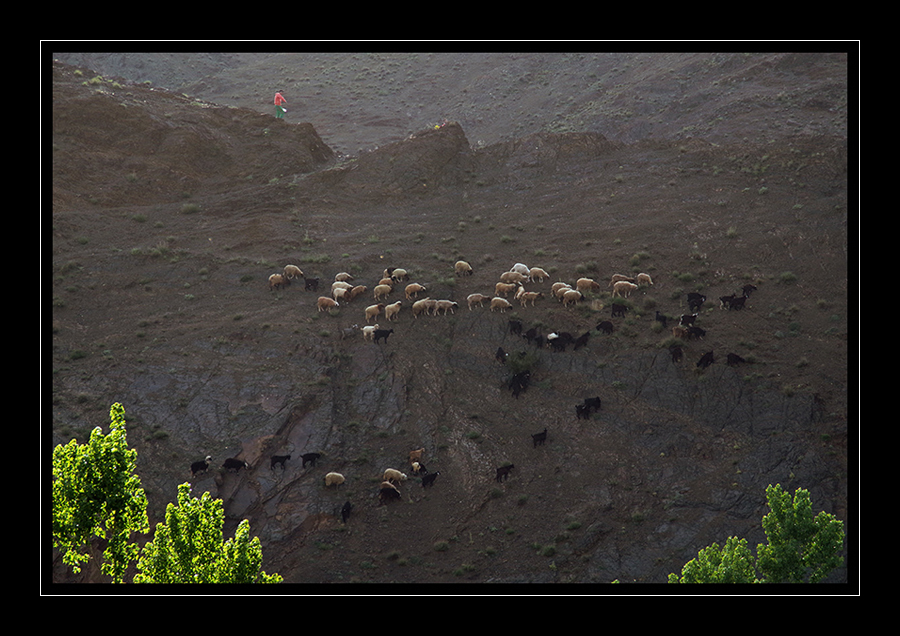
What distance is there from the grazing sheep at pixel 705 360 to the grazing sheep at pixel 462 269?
37.2ft

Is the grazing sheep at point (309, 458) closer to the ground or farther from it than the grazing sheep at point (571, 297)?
closer to the ground

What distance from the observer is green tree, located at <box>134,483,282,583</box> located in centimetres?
1186

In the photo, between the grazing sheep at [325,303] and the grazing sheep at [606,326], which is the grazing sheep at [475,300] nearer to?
the grazing sheep at [606,326]

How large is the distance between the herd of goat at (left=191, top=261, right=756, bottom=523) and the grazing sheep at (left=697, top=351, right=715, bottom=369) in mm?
34

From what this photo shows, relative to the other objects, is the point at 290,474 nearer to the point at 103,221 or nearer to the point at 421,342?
the point at 421,342

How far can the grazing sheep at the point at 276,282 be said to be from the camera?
28.6 meters

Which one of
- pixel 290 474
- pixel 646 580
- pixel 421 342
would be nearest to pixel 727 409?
pixel 646 580

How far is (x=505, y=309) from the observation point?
2641cm

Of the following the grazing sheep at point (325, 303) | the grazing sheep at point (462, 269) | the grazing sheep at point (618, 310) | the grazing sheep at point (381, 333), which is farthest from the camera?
the grazing sheep at point (462, 269)

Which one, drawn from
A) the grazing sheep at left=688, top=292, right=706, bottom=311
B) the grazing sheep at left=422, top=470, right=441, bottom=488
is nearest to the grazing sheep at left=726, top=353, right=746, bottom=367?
the grazing sheep at left=688, top=292, right=706, bottom=311

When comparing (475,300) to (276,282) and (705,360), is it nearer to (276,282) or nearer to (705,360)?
(276,282)

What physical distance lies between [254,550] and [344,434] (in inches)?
358

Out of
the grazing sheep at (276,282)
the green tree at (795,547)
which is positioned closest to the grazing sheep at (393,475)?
the green tree at (795,547)

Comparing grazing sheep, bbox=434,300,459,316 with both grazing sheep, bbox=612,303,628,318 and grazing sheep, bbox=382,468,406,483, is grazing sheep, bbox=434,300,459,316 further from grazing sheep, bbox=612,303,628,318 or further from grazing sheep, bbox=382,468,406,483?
grazing sheep, bbox=382,468,406,483
